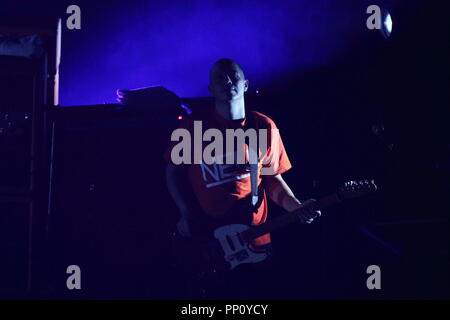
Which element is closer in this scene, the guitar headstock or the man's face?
the guitar headstock

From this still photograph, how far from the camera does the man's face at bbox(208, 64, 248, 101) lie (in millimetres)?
2791

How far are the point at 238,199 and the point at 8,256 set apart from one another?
1.11 m

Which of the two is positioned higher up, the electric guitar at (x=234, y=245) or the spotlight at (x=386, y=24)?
the spotlight at (x=386, y=24)

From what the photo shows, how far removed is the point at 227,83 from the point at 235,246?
2.57 ft

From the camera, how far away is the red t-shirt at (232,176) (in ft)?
8.83

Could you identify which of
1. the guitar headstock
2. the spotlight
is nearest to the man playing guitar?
the guitar headstock

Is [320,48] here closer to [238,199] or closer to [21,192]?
[238,199]

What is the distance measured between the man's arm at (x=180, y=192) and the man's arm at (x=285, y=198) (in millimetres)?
396

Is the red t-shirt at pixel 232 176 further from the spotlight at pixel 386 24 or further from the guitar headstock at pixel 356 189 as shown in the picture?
the spotlight at pixel 386 24

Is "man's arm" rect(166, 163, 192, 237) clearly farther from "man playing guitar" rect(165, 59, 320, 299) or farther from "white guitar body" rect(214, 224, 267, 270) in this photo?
"white guitar body" rect(214, 224, 267, 270)

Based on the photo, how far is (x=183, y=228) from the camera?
8.80 feet

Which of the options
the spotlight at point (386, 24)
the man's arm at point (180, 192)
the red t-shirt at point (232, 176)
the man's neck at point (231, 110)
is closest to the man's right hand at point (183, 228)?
the man's arm at point (180, 192)

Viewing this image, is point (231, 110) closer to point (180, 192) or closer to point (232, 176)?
point (232, 176)

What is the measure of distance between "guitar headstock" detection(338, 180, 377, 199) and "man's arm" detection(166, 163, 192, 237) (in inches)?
28.0
